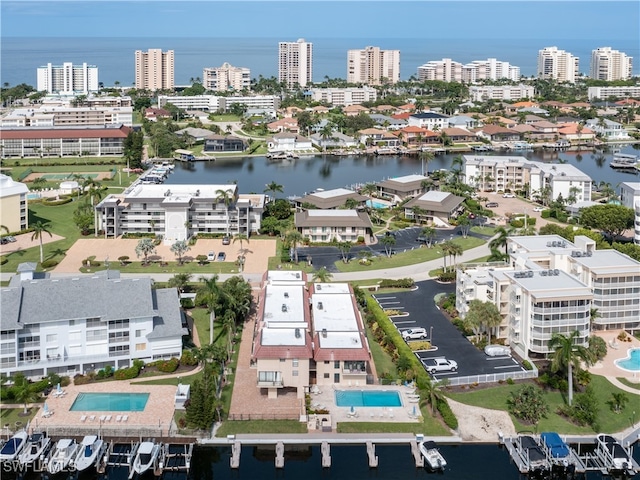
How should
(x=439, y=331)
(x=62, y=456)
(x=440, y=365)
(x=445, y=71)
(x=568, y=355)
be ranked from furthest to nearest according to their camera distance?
1. (x=445, y=71)
2. (x=439, y=331)
3. (x=440, y=365)
4. (x=568, y=355)
5. (x=62, y=456)

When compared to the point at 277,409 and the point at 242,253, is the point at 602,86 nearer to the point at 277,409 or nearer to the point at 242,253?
the point at 242,253

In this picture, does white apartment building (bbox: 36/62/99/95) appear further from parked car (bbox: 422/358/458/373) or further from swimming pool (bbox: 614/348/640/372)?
swimming pool (bbox: 614/348/640/372)

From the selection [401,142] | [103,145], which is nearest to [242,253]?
[103,145]

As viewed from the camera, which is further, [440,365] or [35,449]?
[440,365]

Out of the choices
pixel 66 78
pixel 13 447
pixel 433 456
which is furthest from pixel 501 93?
pixel 13 447

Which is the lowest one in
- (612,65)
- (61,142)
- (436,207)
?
(436,207)

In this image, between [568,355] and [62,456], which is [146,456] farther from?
[568,355]
